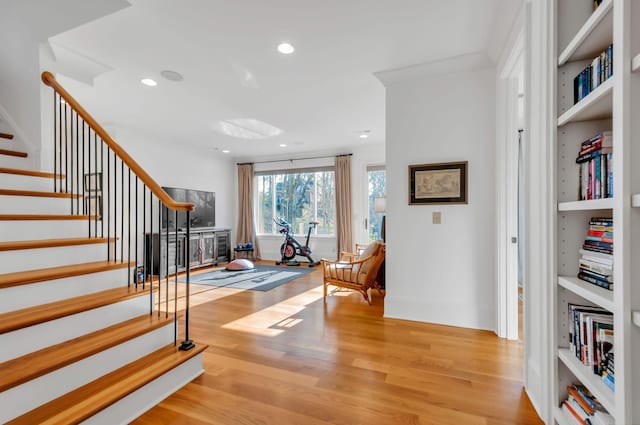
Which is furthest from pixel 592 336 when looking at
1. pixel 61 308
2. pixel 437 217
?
pixel 61 308

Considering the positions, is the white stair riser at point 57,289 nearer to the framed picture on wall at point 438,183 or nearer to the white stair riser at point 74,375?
the white stair riser at point 74,375

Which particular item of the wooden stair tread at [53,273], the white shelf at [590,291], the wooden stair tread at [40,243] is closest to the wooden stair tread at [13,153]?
the wooden stair tread at [40,243]

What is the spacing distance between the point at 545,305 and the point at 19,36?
185 inches

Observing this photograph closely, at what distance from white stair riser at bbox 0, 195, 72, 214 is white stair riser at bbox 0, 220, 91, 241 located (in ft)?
0.78

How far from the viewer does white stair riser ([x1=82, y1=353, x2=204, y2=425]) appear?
1560 mm

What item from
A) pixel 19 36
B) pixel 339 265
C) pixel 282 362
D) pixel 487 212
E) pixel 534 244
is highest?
pixel 19 36

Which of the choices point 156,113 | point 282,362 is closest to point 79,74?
point 156,113

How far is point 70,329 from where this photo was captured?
1.78 m

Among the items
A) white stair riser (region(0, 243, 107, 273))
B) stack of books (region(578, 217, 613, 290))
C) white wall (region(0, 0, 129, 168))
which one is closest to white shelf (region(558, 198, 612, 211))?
stack of books (region(578, 217, 613, 290))

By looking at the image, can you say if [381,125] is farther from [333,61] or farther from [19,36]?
[19,36]

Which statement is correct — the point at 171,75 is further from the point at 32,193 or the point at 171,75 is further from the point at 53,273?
the point at 53,273

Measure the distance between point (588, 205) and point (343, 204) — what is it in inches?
220

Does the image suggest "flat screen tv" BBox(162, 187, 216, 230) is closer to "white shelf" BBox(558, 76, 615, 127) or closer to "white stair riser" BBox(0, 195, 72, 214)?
"white stair riser" BBox(0, 195, 72, 214)

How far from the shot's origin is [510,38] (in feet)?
7.63
